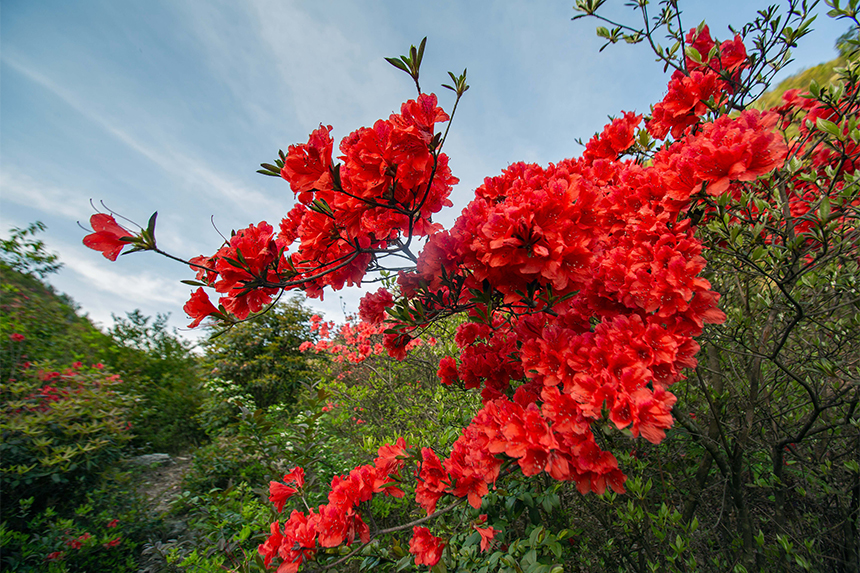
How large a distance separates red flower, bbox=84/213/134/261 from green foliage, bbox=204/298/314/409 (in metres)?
6.52

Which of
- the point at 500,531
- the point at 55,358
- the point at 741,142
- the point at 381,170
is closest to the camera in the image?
the point at 381,170

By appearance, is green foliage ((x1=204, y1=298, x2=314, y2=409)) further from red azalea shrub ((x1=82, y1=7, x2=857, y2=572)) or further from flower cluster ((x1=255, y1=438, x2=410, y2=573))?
red azalea shrub ((x1=82, y1=7, x2=857, y2=572))

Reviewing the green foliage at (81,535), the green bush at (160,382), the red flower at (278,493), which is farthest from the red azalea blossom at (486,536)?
the green bush at (160,382)

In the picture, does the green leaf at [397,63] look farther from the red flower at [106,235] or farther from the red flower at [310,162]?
the red flower at [106,235]

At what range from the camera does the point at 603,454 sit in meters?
1.08

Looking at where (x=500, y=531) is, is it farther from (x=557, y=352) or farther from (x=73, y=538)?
(x=73, y=538)

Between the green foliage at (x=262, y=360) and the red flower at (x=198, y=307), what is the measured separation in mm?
6311

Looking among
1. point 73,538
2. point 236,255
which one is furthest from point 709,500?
point 73,538

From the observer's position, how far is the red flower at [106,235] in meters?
1.02

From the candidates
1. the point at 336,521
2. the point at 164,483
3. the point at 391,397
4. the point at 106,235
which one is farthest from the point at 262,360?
the point at 106,235

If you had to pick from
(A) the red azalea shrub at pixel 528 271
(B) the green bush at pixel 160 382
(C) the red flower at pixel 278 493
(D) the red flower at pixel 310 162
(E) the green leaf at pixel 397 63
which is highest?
(B) the green bush at pixel 160 382

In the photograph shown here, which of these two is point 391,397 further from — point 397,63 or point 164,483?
point 397,63

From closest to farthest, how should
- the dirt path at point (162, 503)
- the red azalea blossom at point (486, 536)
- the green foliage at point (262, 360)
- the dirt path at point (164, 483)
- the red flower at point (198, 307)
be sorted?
the red flower at point (198, 307), the red azalea blossom at point (486, 536), the dirt path at point (162, 503), the dirt path at point (164, 483), the green foliage at point (262, 360)

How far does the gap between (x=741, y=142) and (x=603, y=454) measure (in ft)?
3.73
